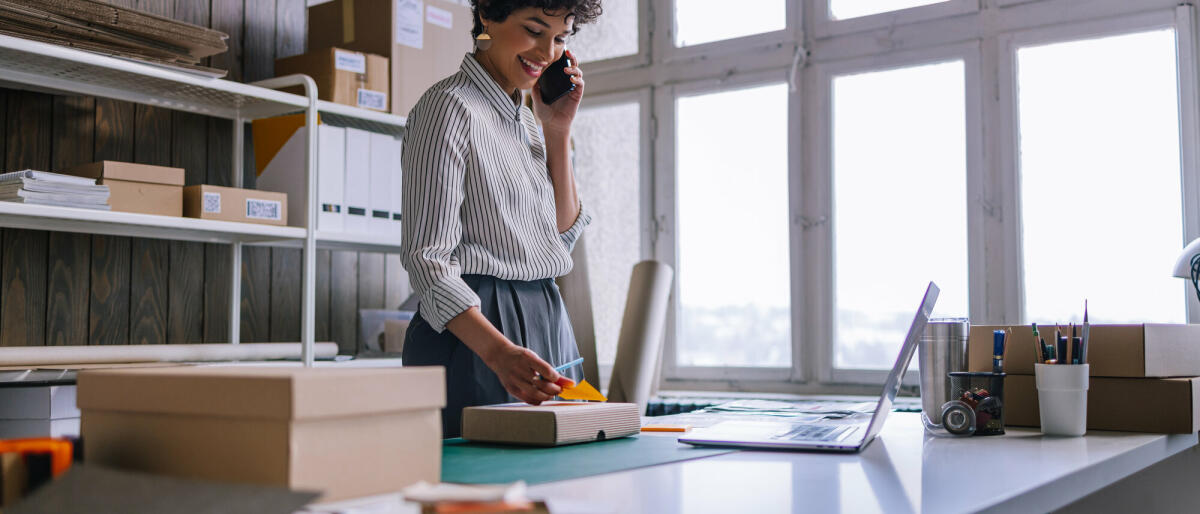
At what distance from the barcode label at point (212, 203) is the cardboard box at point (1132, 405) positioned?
190cm

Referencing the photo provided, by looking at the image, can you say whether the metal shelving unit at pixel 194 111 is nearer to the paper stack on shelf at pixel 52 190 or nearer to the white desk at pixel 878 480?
the paper stack on shelf at pixel 52 190

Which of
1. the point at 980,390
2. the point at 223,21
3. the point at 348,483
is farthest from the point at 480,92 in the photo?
the point at 223,21

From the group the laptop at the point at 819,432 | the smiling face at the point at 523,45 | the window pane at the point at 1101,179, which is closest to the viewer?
the laptop at the point at 819,432

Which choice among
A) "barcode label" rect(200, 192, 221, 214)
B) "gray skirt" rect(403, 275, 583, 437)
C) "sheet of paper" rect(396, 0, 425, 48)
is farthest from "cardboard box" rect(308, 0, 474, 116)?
"gray skirt" rect(403, 275, 583, 437)

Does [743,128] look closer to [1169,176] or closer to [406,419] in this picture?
[1169,176]

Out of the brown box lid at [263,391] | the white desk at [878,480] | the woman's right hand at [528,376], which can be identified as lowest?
the white desk at [878,480]

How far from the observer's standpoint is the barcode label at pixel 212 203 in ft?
8.13

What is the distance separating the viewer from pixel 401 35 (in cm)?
301

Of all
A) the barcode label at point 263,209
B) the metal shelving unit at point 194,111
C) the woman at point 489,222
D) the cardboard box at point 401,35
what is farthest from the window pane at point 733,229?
the woman at point 489,222

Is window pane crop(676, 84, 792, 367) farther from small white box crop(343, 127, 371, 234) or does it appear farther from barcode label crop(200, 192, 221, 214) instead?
barcode label crop(200, 192, 221, 214)

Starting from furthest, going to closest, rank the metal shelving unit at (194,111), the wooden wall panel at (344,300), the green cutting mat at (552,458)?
the wooden wall panel at (344,300), the metal shelving unit at (194,111), the green cutting mat at (552,458)

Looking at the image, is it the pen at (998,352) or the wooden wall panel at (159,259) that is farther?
the wooden wall panel at (159,259)

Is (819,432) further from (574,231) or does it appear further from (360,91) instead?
(360,91)

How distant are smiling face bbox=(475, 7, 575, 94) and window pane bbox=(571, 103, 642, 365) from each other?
1916mm
